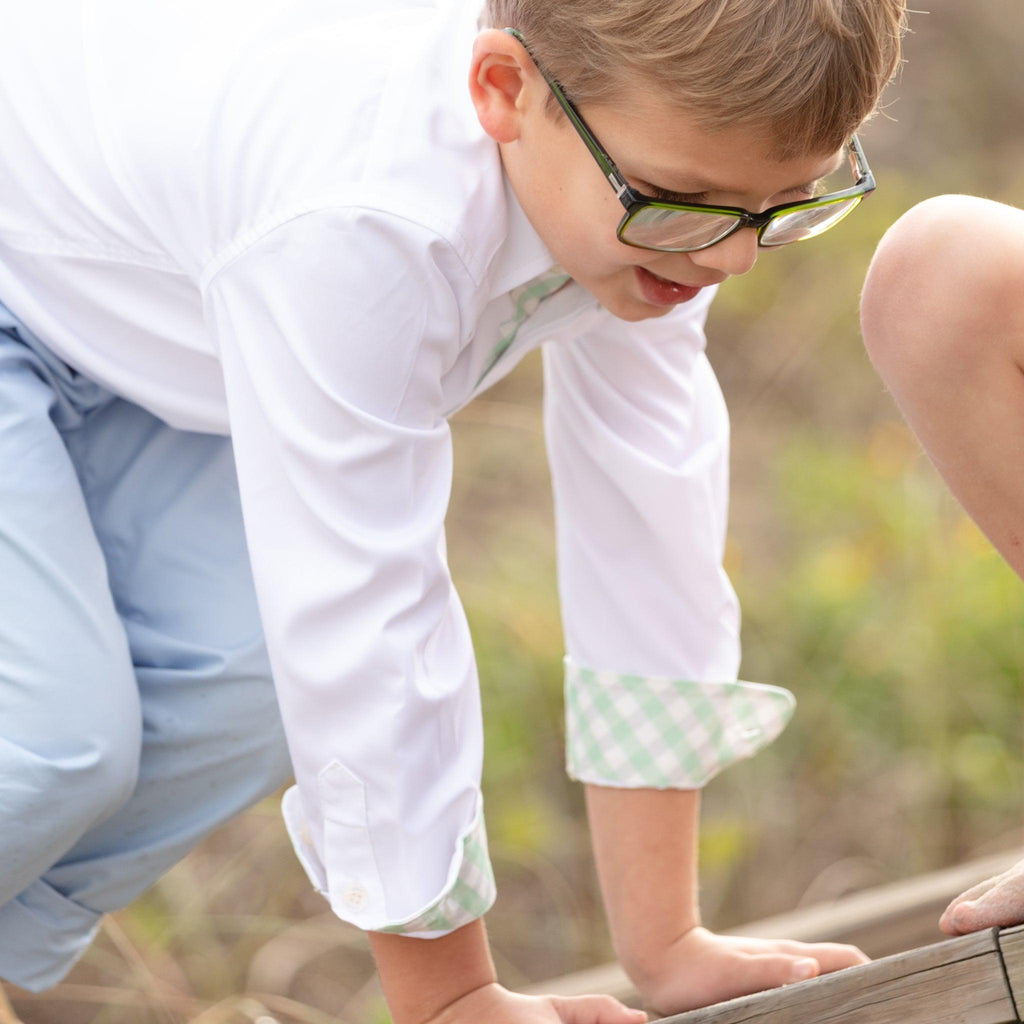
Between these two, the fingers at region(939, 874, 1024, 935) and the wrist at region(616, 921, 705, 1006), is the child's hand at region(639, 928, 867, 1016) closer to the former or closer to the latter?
the wrist at region(616, 921, 705, 1006)

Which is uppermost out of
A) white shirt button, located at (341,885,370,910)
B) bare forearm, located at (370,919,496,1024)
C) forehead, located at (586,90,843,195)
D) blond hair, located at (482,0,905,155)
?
blond hair, located at (482,0,905,155)

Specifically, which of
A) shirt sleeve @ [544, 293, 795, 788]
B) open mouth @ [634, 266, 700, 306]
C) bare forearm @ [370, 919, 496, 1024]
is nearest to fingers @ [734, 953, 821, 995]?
shirt sleeve @ [544, 293, 795, 788]

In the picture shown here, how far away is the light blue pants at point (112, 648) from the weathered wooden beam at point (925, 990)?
71 cm

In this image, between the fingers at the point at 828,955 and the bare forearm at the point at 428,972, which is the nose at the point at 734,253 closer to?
the bare forearm at the point at 428,972

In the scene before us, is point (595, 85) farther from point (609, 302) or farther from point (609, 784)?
point (609, 784)

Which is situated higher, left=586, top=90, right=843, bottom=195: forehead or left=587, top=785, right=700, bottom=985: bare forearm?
left=586, top=90, right=843, bottom=195: forehead

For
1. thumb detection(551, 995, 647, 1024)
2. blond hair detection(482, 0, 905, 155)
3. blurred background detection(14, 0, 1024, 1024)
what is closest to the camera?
blond hair detection(482, 0, 905, 155)

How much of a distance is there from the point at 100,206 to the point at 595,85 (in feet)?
1.68

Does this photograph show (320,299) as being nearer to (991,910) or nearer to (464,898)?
(464,898)

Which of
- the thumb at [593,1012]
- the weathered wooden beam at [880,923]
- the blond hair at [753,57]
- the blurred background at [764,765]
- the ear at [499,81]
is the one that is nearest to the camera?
the blond hair at [753,57]

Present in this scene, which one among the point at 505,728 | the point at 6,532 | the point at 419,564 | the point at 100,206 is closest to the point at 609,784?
the point at 419,564

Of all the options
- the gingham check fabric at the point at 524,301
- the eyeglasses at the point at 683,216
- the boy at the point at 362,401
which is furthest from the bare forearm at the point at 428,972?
the eyeglasses at the point at 683,216

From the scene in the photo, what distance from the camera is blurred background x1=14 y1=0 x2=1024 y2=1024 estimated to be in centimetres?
277

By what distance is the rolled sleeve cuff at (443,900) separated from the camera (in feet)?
4.20
